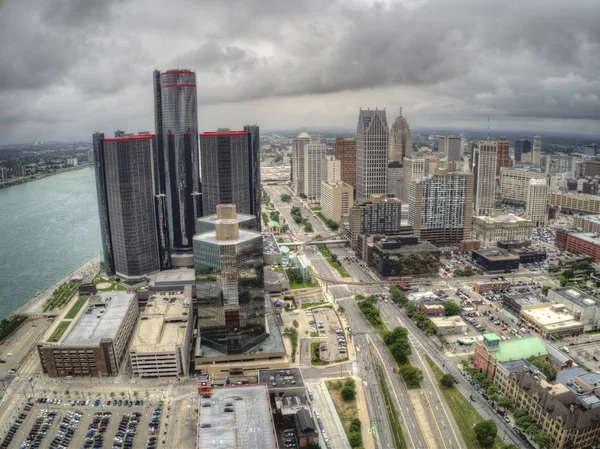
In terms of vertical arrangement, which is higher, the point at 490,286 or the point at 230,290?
the point at 230,290

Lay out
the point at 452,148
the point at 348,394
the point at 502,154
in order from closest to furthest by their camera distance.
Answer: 1. the point at 348,394
2. the point at 502,154
3. the point at 452,148

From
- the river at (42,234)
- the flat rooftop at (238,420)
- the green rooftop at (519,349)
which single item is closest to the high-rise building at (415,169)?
the green rooftop at (519,349)

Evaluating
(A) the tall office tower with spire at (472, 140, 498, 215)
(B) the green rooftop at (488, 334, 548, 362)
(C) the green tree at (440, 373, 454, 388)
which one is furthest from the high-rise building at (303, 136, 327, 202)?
(C) the green tree at (440, 373, 454, 388)

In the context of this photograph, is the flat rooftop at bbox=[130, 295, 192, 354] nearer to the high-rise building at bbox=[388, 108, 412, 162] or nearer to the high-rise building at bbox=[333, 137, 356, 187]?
the high-rise building at bbox=[333, 137, 356, 187]

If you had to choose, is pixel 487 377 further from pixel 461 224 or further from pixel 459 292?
pixel 461 224

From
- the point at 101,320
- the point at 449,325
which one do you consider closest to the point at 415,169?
the point at 449,325

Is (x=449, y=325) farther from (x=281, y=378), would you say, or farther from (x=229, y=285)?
(x=229, y=285)

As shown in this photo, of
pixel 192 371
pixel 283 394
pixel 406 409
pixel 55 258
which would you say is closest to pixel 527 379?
pixel 406 409
